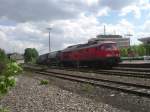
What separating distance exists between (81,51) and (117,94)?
81.8 ft

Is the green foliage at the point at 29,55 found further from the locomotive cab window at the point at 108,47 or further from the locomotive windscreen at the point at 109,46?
the locomotive cab window at the point at 108,47

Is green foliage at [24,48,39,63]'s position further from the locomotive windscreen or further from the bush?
the bush

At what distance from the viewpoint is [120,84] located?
1827 centimetres

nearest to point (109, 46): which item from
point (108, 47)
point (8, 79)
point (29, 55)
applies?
point (108, 47)

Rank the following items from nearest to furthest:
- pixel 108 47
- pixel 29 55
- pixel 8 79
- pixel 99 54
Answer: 1. pixel 8 79
2. pixel 99 54
3. pixel 108 47
4. pixel 29 55

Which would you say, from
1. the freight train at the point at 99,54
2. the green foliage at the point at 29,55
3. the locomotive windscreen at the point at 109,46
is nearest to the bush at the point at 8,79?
the freight train at the point at 99,54

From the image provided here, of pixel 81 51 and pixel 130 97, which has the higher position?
pixel 81 51

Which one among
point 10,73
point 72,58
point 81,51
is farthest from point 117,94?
point 72,58

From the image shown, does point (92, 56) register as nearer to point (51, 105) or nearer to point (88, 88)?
point (88, 88)

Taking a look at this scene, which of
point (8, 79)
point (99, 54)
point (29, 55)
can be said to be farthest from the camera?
point (29, 55)

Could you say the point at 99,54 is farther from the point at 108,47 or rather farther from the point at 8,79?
the point at 8,79

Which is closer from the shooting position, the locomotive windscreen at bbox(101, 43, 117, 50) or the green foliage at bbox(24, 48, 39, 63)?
the locomotive windscreen at bbox(101, 43, 117, 50)

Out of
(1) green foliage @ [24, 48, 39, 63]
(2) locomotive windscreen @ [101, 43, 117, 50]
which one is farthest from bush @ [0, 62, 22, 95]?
(1) green foliage @ [24, 48, 39, 63]

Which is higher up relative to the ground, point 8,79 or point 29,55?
point 29,55
